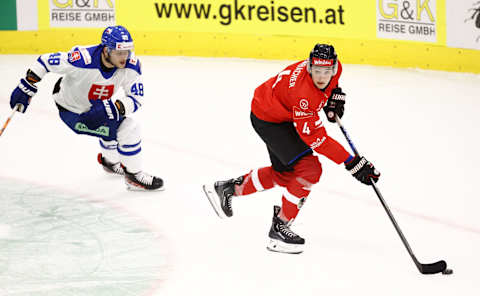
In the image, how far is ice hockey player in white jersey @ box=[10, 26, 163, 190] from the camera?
170 inches

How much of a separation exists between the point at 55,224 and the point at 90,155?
4.44ft

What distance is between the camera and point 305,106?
349 centimetres

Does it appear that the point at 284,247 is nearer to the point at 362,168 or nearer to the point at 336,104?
the point at 362,168

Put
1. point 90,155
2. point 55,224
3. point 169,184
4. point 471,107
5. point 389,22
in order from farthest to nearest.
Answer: point 389,22 < point 471,107 < point 90,155 < point 169,184 < point 55,224

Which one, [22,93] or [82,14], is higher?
[82,14]

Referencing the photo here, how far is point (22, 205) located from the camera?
4.26 m

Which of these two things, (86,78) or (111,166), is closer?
(86,78)

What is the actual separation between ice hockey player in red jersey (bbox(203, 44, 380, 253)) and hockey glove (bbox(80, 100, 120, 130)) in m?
0.84

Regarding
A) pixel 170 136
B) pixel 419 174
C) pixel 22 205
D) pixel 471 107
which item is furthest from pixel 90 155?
pixel 471 107

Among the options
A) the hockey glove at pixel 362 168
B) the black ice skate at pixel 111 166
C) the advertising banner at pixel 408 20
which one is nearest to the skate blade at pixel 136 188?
the black ice skate at pixel 111 166

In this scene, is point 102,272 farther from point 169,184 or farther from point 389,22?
point 389,22

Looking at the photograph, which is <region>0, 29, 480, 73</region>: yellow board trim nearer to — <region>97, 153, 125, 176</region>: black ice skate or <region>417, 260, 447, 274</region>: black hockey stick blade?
<region>97, 153, 125, 176</region>: black ice skate

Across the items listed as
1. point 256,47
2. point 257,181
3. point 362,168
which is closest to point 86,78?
point 257,181

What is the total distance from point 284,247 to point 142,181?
1264mm
